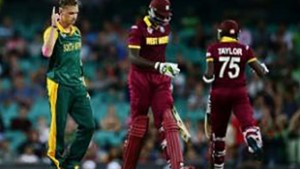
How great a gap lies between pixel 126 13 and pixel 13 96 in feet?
14.5

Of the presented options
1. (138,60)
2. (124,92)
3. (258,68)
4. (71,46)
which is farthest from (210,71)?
(124,92)

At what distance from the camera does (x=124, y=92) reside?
24.2 m

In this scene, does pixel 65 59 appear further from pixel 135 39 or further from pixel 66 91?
pixel 135 39

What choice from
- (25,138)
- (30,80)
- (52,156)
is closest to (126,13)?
(30,80)

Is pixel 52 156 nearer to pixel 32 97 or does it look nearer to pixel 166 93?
pixel 166 93

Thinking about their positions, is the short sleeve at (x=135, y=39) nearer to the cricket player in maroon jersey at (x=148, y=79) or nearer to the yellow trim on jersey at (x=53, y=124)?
the cricket player in maroon jersey at (x=148, y=79)

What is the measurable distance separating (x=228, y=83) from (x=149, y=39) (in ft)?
5.90

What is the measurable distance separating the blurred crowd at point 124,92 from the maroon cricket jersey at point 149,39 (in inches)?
195

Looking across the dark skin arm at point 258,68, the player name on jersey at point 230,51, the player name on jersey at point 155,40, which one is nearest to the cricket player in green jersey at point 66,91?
the player name on jersey at point 155,40

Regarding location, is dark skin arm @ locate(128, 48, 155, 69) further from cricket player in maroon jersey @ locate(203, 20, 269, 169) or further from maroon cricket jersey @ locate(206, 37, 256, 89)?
maroon cricket jersey @ locate(206, 37, 256, 89)

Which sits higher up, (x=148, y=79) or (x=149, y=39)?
(x=149, y=39)

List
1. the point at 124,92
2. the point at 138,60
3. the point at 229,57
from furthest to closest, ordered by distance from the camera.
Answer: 1. the point at 124,92
2. the point at 229,57
3. the point at 138,60

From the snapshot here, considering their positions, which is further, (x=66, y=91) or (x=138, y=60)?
(x=138, y=60)

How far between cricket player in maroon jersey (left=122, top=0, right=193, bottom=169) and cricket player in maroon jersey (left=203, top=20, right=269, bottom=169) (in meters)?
1.06
